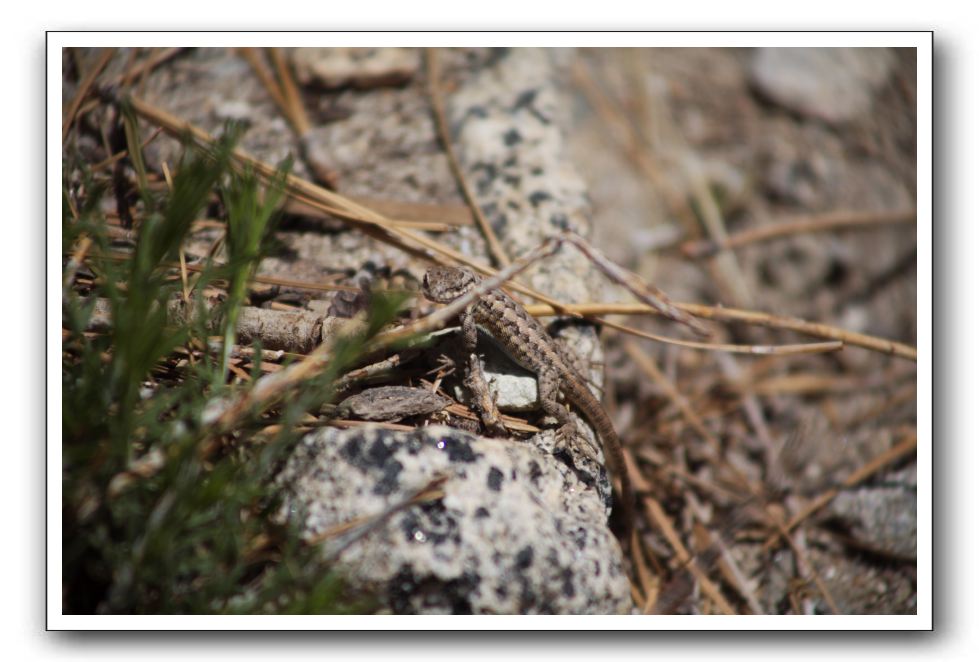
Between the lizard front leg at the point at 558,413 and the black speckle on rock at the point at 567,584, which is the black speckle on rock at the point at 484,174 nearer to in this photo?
the lizard front leg at the point at 558,413

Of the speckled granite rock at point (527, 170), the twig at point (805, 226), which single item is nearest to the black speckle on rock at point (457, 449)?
the speckled granite rock at point (527, 170)

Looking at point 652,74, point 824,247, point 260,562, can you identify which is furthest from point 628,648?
point 652,74

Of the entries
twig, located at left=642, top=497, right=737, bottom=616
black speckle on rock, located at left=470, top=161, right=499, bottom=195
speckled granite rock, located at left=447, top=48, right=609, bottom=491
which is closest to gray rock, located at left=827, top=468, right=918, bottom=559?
twig, located at left=642, top=497, right=737, bottom=616

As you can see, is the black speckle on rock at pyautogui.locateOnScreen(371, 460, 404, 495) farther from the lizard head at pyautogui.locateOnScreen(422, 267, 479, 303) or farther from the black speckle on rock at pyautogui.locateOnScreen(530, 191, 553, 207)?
the black speckle on rock at pyautogui.locateOnScreen(530, 191, 553, 207)

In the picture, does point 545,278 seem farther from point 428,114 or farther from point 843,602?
point 843,602

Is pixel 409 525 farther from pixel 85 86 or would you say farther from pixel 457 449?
pixel 85 86

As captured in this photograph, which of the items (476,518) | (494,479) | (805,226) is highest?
(805,226)

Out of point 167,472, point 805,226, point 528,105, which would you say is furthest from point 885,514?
point 167,472
